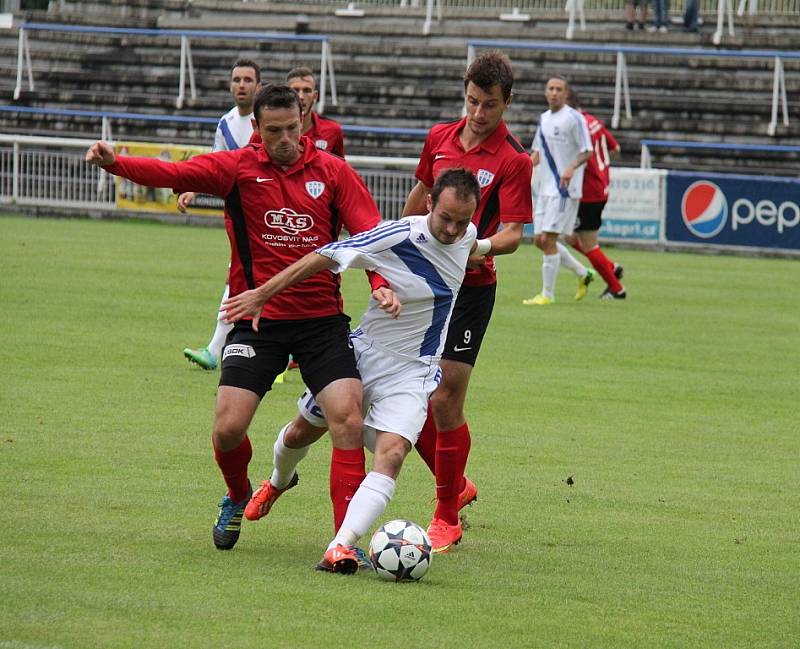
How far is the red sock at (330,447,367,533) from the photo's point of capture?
613cm

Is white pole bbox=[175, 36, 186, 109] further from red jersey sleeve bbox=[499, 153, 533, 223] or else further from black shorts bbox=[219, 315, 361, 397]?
black shorts bbox=[219, 315, 361, 397]

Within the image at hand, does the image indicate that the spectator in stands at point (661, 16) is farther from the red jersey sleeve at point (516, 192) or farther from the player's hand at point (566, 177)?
the red jersey sleeve at point (516, 192)

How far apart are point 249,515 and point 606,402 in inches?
177

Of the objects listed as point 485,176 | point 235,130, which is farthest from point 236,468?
point 235,130

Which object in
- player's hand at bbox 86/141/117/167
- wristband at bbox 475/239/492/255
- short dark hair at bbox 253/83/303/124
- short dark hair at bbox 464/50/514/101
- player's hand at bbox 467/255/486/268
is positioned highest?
short dark hair at bbox 464/50/514/101

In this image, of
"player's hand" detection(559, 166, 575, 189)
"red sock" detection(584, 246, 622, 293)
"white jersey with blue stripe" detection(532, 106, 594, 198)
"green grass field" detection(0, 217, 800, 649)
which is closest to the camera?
"green grass field" detection(0, 217, 800, 649)

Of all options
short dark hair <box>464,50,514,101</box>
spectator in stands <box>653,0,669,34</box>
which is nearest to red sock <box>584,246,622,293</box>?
short dark hair <box>464,50,514,101</box>

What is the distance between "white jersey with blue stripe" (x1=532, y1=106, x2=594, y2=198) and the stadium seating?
394 inches

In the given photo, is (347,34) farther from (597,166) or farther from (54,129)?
(597,166)

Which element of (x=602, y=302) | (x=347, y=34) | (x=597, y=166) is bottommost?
(x=602, y=302)

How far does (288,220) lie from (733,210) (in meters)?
18.0

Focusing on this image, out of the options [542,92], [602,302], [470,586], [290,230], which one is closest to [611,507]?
[470,586]

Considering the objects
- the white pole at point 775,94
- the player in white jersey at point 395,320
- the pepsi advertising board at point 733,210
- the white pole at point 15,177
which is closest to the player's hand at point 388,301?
the player in white jersey at point 395,320

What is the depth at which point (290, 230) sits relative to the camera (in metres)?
6.49
